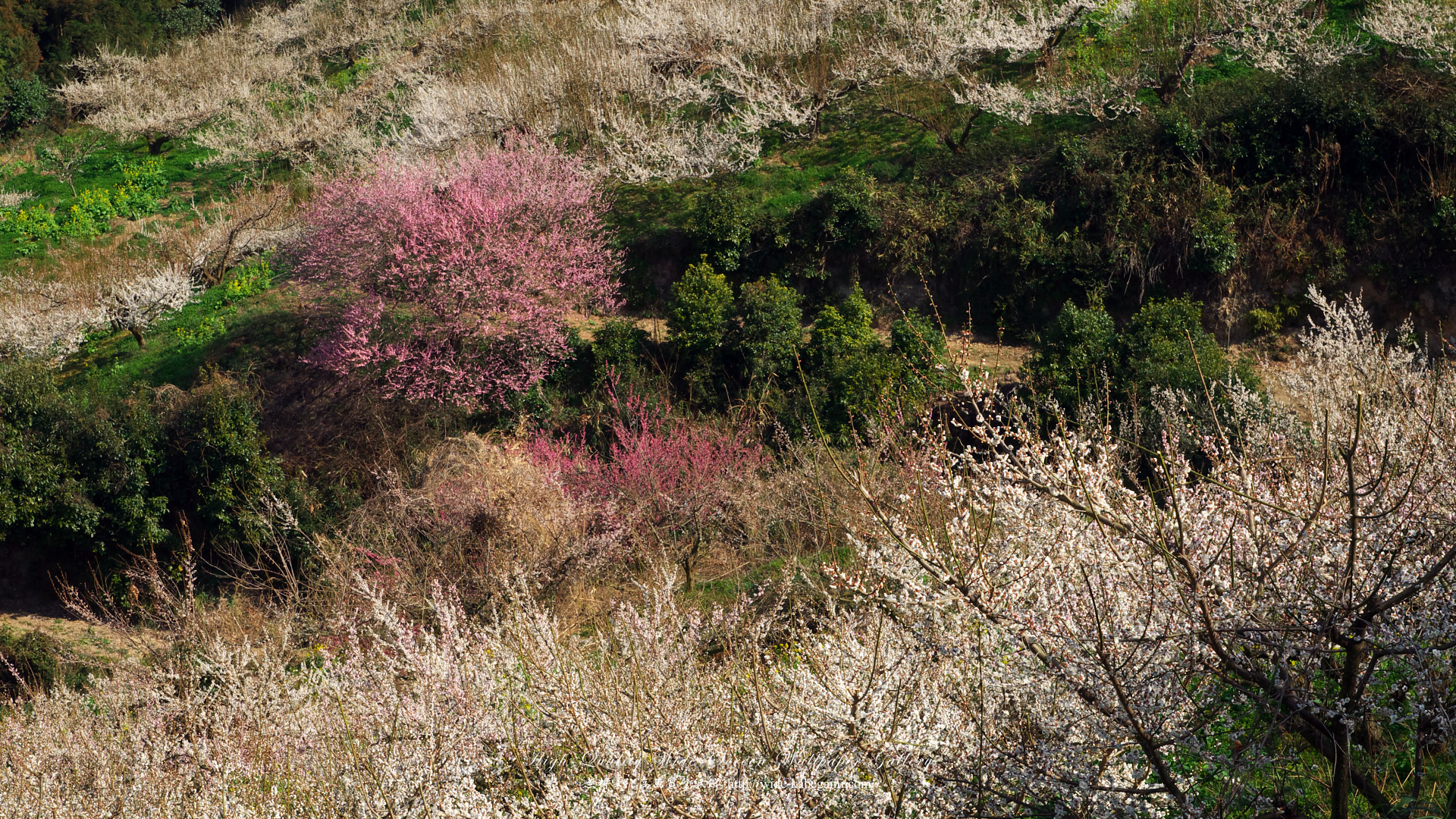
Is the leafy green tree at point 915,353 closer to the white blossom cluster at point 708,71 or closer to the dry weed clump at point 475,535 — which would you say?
the dry weed clump at point 475,535

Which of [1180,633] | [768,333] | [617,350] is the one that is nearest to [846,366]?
[768,333]

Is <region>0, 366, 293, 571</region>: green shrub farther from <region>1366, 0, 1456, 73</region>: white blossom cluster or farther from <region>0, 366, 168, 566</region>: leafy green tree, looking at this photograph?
<region>1366, 0, 1456, 73</region>: white blossom cluster

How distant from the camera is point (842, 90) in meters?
18.4

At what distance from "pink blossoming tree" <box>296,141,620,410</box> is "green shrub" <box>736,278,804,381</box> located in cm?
251

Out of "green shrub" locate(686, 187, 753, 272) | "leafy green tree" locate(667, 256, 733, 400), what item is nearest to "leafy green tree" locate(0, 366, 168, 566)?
"leafy green tree" locate(667, 256, 733, 400)

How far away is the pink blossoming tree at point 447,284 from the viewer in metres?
13.2

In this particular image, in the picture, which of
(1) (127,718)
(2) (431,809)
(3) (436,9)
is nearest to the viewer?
(2) (431,809)

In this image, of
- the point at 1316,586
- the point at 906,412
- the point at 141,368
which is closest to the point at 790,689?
the point at 1316,586

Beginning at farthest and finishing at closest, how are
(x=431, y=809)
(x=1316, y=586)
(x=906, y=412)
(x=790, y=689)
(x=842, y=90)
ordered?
1. (x=842, y=90)
2. (x=906, y=412)
3. (x=790, y=689)
4. (x=431, y=809)
5. (x=1316, y=586)

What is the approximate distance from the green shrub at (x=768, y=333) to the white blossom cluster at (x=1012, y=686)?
7.95 meters

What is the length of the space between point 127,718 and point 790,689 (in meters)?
5.20

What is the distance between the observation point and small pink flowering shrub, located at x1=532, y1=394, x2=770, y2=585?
11.0 meters

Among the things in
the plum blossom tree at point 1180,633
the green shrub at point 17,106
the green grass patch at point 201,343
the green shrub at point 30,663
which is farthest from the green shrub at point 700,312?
the green shrub at point 17,106

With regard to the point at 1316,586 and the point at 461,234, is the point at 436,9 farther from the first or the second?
the point at 1316,586
